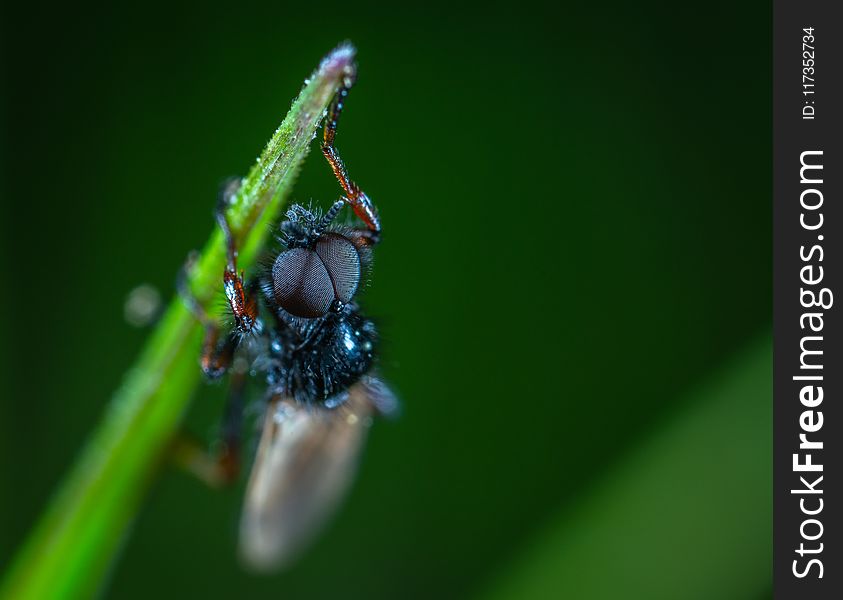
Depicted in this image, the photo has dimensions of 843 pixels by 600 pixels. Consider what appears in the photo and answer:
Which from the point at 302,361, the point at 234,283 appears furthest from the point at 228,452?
the point at 234,283

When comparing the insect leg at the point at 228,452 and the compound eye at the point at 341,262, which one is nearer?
the compound eye at the point at 341,262

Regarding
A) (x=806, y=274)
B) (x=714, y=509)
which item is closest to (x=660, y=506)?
(x=714, y=509)

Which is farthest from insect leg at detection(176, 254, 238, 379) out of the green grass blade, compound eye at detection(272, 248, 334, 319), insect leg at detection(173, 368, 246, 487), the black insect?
the green grass blade

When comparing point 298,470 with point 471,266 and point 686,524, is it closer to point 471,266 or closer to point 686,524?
point 471,266

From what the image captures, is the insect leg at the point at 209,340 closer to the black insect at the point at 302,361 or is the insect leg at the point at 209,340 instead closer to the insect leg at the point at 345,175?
the black insect at the point at 302,361

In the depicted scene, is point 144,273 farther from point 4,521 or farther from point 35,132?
point 4,521

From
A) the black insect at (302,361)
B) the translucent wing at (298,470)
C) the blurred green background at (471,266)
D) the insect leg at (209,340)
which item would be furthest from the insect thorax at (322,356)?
the blurred green background at (471,266)
